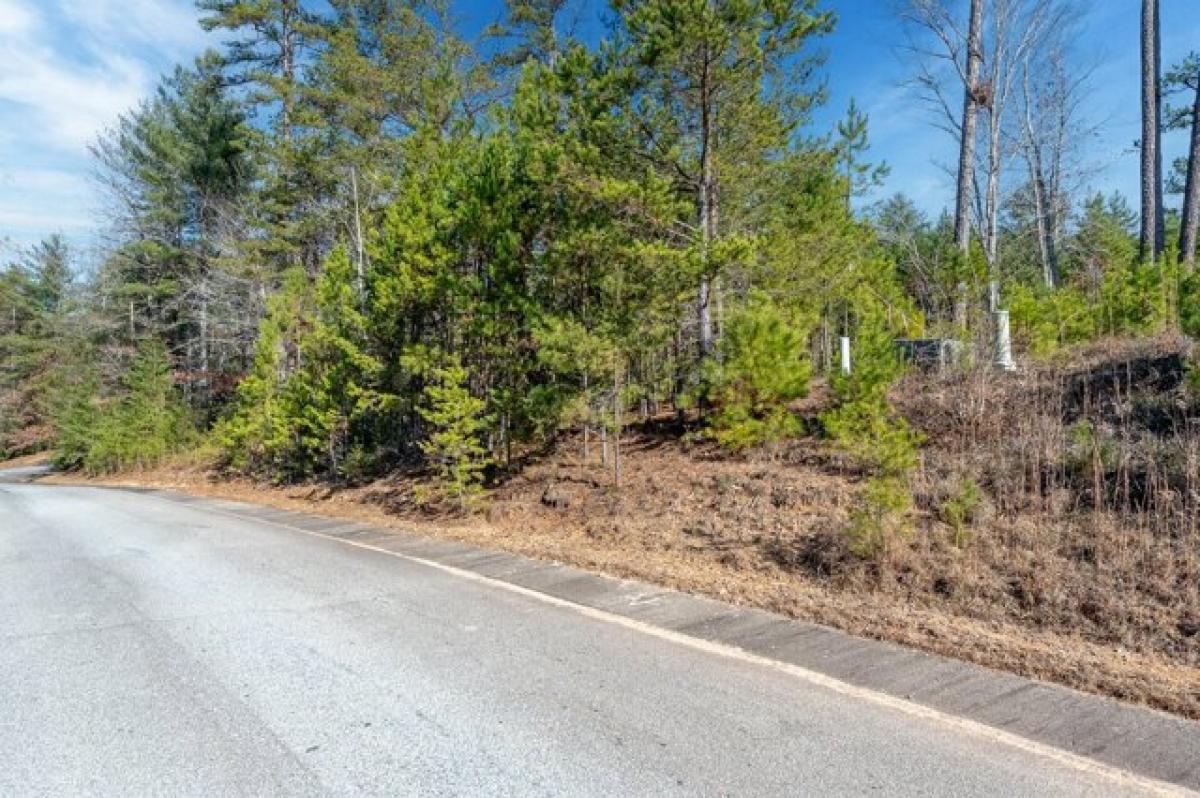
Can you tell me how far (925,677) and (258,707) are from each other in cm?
Result: 364

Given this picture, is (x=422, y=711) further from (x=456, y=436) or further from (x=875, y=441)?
(x=456, y=436)

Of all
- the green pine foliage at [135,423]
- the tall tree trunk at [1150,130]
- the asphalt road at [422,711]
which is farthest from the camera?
the green pine foliage at [135,423]

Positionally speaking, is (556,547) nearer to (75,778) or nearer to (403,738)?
(403,738)

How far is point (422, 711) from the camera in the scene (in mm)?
3553

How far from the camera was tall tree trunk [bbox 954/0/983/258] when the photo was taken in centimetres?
1344

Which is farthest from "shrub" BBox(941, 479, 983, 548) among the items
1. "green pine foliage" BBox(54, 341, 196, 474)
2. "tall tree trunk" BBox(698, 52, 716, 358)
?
"green pine foliage" BBox(54, 341, 196, 474)

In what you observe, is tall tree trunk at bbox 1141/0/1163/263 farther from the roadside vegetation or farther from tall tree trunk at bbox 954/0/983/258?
tall tree trunk at bbox 954/0/983/258

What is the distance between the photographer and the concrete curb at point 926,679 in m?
3.03

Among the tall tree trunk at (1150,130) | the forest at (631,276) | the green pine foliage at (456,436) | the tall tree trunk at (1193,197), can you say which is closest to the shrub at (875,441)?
the forest at (631,276)

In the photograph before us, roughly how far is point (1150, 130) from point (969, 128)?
5124 millimetres

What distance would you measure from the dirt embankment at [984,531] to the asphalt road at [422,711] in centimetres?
125

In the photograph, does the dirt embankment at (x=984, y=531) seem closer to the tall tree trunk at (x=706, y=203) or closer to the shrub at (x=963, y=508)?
the shrub at (x=963, y=508)

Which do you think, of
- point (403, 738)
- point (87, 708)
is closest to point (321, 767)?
point (403, 738)

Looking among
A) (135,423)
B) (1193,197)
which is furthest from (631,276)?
(135,423)
